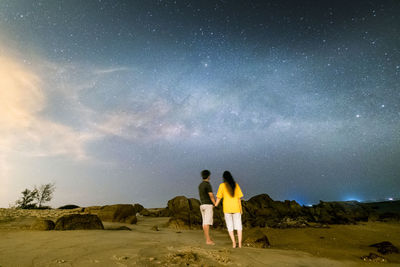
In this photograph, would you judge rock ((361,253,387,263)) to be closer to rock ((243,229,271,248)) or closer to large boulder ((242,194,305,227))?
rock ((243,229,271,248))

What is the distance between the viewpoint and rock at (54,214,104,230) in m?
8.30

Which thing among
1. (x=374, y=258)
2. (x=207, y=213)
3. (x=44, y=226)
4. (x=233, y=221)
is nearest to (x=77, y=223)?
(x=44, y=226)

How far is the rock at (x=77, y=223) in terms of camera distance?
830 centimetres

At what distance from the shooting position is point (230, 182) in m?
6.52

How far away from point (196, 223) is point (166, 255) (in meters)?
11.9

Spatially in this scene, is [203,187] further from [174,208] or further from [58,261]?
[174,208]

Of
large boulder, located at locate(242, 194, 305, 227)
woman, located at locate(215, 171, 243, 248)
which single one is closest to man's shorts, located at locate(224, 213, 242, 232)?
woman, located at locate(215, 171, 243, 248)

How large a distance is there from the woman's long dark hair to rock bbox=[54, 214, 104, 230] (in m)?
6.28

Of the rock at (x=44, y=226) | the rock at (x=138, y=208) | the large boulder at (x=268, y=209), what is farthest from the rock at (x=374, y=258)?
the rock at (x=138, y=208)

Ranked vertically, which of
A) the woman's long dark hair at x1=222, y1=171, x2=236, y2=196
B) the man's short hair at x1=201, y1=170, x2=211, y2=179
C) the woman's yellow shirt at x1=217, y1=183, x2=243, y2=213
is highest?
the man's short hair at x1=201, y1=170, x2=211, y2=179

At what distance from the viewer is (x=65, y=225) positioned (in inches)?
328

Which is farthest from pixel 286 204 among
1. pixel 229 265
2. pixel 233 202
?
pixel 229 265

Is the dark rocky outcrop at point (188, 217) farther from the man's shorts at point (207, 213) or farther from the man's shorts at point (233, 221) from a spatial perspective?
the man's shorts at point (233, 221)

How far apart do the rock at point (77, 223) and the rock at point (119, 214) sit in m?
7.14
